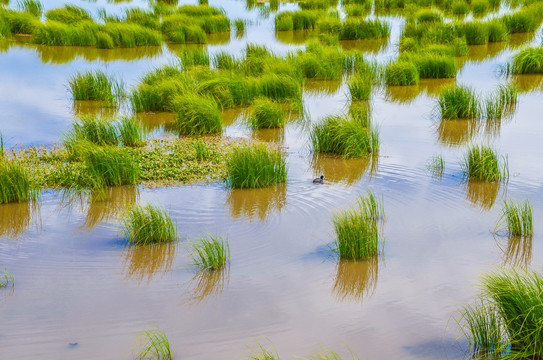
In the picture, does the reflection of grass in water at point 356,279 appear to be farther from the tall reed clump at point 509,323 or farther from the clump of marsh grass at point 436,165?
the clump of marsh grass at point 436,165

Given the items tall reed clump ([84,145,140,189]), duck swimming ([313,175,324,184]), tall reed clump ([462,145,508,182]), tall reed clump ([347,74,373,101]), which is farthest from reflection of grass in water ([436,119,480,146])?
tall reed clump ([84,145,140,189])

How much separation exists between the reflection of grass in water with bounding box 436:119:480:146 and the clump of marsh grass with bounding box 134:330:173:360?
7.42 m

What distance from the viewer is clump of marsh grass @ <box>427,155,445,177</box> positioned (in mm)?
10296

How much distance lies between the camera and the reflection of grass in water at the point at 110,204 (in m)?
8.77

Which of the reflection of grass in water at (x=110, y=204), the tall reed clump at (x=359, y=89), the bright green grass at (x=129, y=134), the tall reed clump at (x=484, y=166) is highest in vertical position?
the tall reed clump at (x=359, y=89)

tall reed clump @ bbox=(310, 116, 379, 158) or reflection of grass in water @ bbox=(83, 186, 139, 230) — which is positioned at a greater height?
tall reed clump @ bbox=(310, 116, 379, 158)

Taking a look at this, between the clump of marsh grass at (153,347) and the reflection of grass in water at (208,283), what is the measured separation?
2.68 feet

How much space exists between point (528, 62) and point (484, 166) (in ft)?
26.0

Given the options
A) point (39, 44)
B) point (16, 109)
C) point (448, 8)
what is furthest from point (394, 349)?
point (448, 8)

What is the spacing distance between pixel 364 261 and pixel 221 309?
1.70m

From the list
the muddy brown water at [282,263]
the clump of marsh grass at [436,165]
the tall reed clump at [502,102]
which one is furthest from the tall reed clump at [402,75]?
the clump of marsh grass at [436,165]

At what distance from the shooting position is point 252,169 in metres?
9.62

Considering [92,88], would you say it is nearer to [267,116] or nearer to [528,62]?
[267,116]

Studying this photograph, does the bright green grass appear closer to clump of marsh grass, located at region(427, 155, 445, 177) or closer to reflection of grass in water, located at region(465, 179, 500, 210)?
clump of marsh grass, located at region(427, 155, 445, 177)
